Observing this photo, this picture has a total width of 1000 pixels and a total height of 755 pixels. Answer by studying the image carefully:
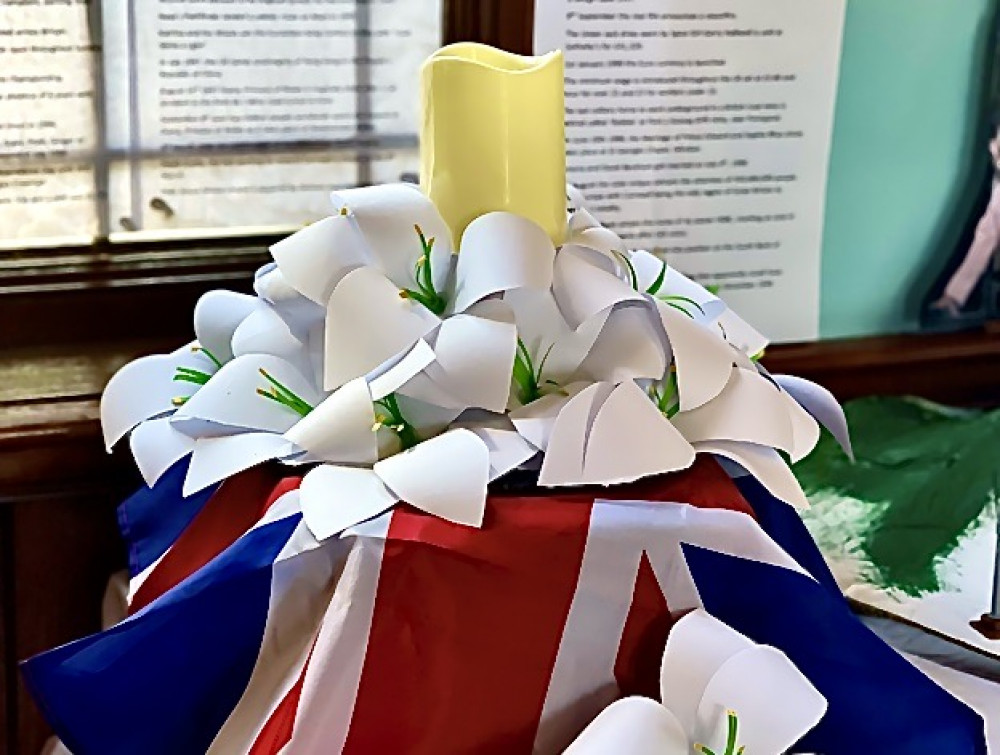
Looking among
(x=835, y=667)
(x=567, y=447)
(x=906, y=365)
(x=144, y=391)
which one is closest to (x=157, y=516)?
(x=144, y=391)

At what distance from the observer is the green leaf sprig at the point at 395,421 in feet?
2.23

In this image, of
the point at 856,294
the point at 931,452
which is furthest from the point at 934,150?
the point at 931,452

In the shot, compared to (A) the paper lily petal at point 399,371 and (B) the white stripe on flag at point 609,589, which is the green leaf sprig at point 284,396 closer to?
(A) the paper lily petal at point 399,371

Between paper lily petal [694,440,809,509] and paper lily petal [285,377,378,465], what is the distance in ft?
0.56

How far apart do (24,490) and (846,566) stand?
1.77 ft

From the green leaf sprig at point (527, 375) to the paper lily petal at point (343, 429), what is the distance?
0.27 ft

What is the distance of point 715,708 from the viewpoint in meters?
0.62

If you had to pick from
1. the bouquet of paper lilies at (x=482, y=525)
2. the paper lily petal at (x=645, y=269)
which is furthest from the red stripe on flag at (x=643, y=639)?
the paper lily petal at (x=645, y=269)

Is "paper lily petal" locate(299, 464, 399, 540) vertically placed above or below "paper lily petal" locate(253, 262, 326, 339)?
below

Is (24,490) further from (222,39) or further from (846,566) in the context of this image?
(846,566)

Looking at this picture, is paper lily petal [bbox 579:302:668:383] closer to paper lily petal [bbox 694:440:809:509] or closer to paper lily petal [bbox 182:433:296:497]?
paper lily petal [bbox 694:440:809:509]

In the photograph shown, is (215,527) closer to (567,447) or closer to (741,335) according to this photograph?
(567,447)

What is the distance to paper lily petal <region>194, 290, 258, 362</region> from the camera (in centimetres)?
80

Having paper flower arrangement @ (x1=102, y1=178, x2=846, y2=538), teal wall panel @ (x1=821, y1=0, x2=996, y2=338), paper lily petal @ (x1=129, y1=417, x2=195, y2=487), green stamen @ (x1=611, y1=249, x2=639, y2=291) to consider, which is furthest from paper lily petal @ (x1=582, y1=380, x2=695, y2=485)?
teal wall panel @ (x1=821, y1=0, x2=996, y2=338)
